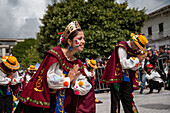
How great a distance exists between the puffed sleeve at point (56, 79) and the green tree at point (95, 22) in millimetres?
14000

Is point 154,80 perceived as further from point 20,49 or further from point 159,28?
point 20,49

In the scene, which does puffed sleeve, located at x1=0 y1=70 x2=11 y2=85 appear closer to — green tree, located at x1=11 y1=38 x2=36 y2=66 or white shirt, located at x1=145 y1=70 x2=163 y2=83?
white shirt, located at x1=145 y1=70 x2=163 y2=83

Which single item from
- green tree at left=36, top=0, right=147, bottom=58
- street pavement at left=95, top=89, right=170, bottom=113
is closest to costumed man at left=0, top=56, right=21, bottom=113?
street pavement at left=95, top=89, right=170, bottom=113

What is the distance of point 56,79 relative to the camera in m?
3.02

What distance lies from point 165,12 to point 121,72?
29.0 meters

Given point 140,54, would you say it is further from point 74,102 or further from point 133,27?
point 133,27

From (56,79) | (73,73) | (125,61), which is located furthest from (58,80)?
(125,61)

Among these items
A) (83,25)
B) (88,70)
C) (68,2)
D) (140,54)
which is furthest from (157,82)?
(68,2)

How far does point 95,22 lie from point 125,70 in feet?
43.3

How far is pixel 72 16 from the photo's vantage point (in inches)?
704

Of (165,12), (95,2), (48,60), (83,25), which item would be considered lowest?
(48,60)

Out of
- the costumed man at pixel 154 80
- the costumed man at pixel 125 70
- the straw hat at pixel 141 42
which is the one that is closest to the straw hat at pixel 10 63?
the costumed man at pixel 125 70

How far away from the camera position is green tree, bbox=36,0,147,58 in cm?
1745

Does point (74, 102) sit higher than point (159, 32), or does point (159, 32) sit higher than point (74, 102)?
point (159, 32)
